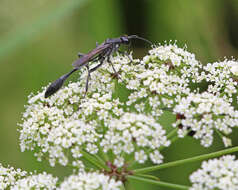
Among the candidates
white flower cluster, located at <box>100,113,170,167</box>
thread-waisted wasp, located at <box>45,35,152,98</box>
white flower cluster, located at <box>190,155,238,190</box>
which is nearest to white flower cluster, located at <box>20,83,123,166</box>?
thread-waisted wasp, located at <box>45,35,152,98</box>

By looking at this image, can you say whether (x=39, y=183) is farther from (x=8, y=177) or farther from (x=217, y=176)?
(x=217, y=176)

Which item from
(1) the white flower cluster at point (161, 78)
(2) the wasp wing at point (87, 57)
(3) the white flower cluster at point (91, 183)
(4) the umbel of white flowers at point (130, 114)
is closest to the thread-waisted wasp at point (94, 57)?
(2) the wasp wing at point (87, 57)

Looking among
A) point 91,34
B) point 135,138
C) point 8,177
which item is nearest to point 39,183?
point 8,177

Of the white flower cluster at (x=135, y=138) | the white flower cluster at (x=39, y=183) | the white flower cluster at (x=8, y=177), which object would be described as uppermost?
the white flower cluster at (x=135, y=138)

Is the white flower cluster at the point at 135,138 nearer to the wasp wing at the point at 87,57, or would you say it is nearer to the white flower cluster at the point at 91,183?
the white flower cluster at the point at 91,183

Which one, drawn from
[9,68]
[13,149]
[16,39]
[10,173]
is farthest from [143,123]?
[9,68]
